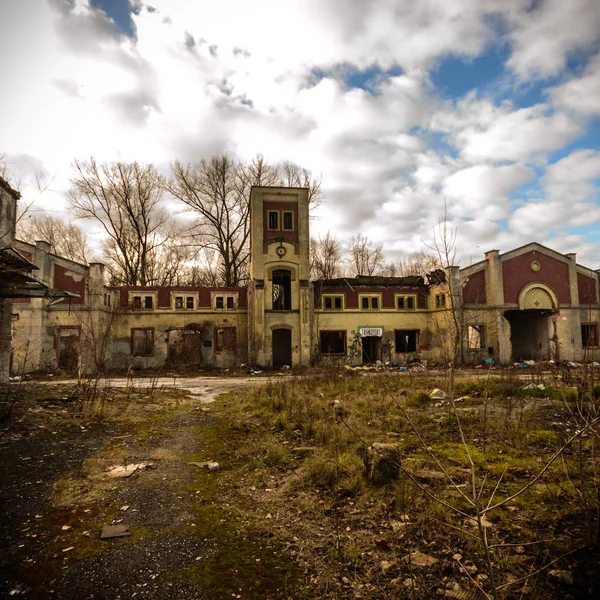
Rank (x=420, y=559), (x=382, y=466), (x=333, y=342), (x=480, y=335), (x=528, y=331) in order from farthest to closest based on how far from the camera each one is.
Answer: (x=528, y=331), (x=333, y=342), (x=480, y=335), (x=382, y=466), (x=420, y=559)

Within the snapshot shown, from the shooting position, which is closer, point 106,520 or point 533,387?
point 106,520

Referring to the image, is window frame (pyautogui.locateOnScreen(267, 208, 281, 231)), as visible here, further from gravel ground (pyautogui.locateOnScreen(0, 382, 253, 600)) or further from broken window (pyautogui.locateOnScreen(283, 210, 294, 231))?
gravel ground (pyautogui.locateOnScreen(0, 382, 253, 600))

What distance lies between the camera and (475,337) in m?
28.0

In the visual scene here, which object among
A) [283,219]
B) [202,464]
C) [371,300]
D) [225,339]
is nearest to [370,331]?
[371,300]

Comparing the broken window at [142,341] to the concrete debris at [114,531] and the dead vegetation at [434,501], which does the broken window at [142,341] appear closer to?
the dead vegetation at [434,501]

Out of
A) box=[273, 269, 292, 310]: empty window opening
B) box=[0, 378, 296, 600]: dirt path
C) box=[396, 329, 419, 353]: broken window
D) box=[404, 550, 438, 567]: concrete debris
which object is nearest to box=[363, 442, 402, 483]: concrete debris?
box=[404, 550, 438, 567]: concrete debris

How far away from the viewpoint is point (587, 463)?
5164mm

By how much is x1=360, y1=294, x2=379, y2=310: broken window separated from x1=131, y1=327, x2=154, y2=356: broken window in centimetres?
1512

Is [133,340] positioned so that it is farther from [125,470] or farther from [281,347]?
[125,470]

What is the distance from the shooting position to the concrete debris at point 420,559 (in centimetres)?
341

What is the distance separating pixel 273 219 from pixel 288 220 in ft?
3.43

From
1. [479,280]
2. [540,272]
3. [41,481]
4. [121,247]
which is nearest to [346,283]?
[479,280]

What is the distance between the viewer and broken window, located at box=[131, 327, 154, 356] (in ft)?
85.1

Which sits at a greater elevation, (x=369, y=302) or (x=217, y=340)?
(x=369, y=302)
